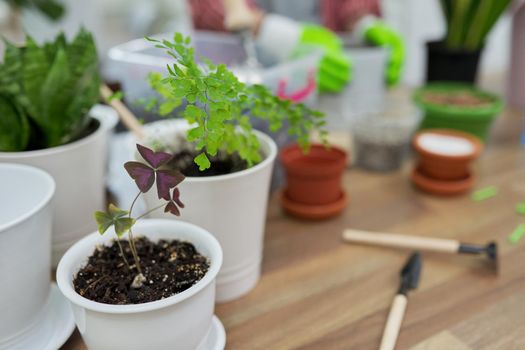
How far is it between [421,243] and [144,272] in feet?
0.98

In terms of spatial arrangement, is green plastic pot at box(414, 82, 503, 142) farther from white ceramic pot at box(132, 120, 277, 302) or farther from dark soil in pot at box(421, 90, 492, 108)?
white ceramic pot at box(132, 120, 277, 302)

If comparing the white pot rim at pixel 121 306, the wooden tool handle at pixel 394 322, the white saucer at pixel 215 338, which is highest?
the white pot rim at pixel 121 306

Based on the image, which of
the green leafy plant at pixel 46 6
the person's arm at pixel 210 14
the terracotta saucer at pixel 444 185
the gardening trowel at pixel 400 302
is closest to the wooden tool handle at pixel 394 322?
the gardening trowel at pixel 400 302

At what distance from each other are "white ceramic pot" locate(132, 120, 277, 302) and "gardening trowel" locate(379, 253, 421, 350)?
0.13 m

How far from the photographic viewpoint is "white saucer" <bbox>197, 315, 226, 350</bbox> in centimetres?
38

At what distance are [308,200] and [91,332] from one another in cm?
32

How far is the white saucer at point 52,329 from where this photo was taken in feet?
1.24

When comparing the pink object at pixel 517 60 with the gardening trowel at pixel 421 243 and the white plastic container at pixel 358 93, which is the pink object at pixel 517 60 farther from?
the gardening trowel at pixel 421 243

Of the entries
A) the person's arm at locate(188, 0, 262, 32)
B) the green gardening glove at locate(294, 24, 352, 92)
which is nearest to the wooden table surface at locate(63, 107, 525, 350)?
the green gardening glove at locate(294, 24, 352, 92)

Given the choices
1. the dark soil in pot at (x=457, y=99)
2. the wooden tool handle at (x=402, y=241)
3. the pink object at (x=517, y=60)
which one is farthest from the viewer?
the pink object at (x=517, y=60)

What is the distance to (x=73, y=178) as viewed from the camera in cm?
47

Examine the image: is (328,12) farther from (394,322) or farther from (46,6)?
(394,322)

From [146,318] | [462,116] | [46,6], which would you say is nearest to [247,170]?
[146,318]

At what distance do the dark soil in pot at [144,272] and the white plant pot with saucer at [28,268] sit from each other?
0.04m
